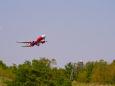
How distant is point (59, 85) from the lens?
121 ft

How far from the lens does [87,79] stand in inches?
2758

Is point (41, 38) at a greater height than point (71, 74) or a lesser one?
greater

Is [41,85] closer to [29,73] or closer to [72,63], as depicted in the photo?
[29,73]

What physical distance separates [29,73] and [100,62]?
119 feet

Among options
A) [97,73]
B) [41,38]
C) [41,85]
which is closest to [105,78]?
Result: [97,73]

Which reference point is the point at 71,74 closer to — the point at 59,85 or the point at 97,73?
the point at 97,73

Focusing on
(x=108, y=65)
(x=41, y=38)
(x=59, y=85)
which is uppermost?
(x=41, y=38)

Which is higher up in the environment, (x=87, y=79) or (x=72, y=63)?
(x=72, y=63)

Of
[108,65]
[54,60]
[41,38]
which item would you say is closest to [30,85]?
[41,38]

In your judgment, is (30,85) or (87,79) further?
(87,79)

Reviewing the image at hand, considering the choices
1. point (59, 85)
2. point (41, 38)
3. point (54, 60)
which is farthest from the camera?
point (54, 60)

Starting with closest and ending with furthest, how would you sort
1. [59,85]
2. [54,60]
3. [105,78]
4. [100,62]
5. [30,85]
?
[30,85], [59,85], [54,60], [105,78], [100,62]

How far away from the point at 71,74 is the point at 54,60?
23.0 m

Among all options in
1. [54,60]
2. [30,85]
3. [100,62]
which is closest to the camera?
[30,85]
